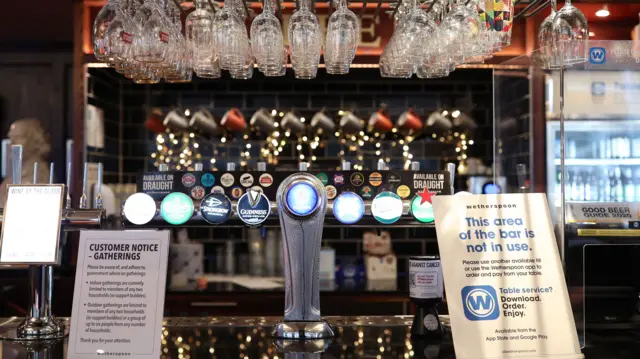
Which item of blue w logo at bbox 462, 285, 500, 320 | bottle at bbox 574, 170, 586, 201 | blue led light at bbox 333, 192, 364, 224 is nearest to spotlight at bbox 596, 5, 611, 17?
bottle at bbox 574, 170, 586, 201

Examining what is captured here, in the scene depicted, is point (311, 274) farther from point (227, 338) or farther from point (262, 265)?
point (262, 265)

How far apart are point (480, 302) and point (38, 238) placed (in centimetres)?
119

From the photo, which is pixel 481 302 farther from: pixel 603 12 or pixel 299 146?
pixel 299 146

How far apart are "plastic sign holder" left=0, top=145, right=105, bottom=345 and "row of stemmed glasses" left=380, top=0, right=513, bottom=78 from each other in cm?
111

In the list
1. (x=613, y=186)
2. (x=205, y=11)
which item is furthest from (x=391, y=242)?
(x=205, y=11)

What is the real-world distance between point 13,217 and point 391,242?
3.39m

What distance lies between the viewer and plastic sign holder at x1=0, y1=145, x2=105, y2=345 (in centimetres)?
196

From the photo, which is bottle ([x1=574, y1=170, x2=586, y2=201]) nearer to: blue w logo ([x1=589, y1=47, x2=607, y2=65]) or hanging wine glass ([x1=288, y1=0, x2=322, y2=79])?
blue w logo ([x1=589, y1=47, x2=607, y2=65])

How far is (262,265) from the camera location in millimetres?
4734

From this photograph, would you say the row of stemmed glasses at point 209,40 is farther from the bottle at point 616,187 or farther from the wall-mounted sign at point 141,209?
the bottle at point 616,187

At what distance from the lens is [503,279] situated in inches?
67.4

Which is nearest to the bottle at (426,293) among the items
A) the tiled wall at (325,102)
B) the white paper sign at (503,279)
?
the white paper sign at (503,279)

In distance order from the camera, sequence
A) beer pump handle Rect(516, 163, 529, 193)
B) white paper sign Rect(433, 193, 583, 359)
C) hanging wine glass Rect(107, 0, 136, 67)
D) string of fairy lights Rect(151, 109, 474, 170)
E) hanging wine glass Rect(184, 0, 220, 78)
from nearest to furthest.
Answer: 1. white paper sign Rect(433, 193, 583, 359)
2. hanging wine glass Rect(107, 0, 136, 67)
3. hanging wine glass Rect(184, 0, 220, 78)
4. beer pump handle Rect(516, 163, 529, 193)
5. string of fairy lights Rect(151, 109, 474, 170)

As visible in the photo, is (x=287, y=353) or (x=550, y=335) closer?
(x=550, y=335)
